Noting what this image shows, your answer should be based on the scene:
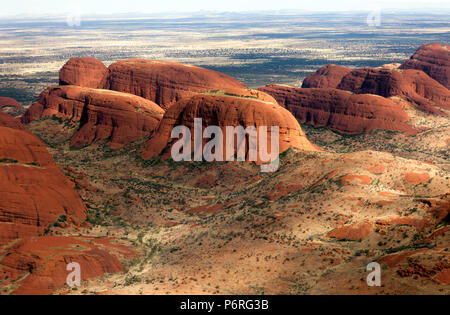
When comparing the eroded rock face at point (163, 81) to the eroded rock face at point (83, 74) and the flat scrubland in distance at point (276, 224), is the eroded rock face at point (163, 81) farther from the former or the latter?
the flat scrubland in distance at point (276, 224)

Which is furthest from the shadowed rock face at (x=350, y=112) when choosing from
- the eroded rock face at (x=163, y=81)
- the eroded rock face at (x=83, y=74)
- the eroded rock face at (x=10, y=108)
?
the eroded rock face at (x=10, y=108)

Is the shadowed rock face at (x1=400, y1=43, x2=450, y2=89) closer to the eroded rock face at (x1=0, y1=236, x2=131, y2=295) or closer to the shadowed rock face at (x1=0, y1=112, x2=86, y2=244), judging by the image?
the shadowed rock face at (x1=0, y1=112, x2=86, y2=244)

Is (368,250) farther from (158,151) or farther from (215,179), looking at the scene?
(158,151)

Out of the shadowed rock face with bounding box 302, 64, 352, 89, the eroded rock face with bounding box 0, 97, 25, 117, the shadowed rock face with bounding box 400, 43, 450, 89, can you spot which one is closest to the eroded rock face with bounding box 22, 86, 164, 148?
the eroded rock face with bounding box 0, 97, 25, 117

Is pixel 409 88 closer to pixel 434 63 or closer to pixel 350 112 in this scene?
pixel 350 112

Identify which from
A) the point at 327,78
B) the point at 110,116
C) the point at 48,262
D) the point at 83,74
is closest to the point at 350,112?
the point at 327,78
